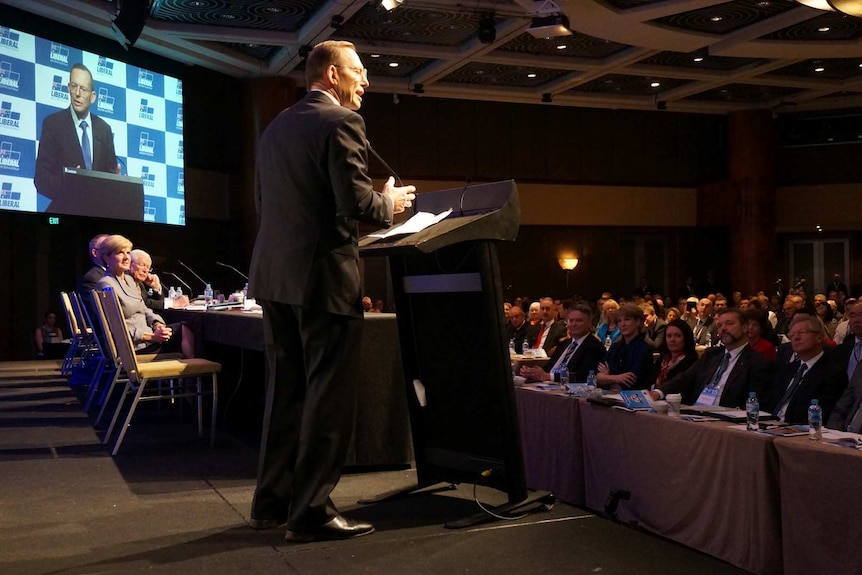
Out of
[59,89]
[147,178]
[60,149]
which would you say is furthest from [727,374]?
[147,178]

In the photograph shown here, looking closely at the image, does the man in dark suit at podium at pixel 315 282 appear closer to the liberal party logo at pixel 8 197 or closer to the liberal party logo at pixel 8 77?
the liberal party logo at pixel 8 197

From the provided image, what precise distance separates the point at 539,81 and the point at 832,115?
21.7 ft

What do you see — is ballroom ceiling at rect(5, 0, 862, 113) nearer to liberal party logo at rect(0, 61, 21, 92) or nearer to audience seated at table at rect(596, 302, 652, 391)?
liberal party logo at rect(0, 61, 21, 92)

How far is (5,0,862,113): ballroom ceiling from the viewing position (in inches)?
426

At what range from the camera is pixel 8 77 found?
30.1 feet

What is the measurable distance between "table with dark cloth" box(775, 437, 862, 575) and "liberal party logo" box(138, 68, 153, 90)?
9972mm

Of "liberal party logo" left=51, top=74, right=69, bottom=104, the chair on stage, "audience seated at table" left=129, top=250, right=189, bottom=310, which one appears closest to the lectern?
the chair on stage

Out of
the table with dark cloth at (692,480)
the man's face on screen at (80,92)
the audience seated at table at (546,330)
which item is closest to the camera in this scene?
the table with dark cloth at (692,480)

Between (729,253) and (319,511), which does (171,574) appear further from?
(729,253)

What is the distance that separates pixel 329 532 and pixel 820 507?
1486 mm

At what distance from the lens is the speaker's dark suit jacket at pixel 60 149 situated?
9578 millimetres

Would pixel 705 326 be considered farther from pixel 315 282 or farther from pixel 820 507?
pixel 315 282

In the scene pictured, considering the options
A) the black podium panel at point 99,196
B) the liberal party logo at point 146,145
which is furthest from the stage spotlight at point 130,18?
the black podium panel at point 99,196

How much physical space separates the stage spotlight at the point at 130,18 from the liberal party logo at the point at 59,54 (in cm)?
90
